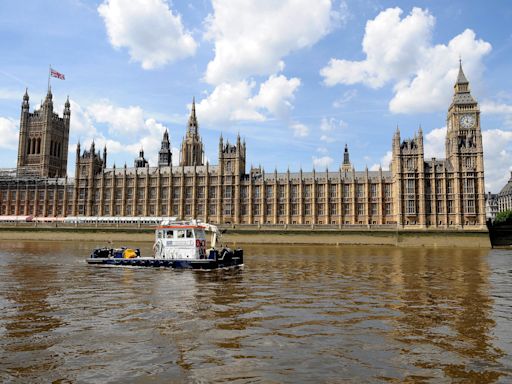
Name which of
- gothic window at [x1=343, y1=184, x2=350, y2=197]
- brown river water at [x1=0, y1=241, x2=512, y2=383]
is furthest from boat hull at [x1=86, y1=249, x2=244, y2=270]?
gothic window at [x1=343, y1=184, x2=350, y2=197]

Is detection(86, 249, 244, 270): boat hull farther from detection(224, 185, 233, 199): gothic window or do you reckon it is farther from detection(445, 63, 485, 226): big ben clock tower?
detection(445, 63, 485, 226): big ben clock tower

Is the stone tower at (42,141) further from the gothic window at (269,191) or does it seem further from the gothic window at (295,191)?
the gothic window at (295,191)

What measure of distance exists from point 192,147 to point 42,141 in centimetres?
5091

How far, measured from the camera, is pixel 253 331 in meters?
15.5

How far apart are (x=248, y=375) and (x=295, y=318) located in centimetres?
692

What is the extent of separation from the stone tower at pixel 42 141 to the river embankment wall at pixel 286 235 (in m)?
45.4

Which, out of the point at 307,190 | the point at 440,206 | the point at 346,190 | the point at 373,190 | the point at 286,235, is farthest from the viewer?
the point at 307,190

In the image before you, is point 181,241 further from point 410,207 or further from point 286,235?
point 410,207

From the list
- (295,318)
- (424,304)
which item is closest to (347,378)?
(295,318)

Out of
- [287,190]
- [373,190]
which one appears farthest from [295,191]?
[373,190]

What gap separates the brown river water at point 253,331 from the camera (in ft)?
37.2

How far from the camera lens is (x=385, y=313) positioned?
1883cm

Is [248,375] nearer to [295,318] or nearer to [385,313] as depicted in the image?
[295,318]

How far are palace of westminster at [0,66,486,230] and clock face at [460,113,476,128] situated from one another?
0.27m
